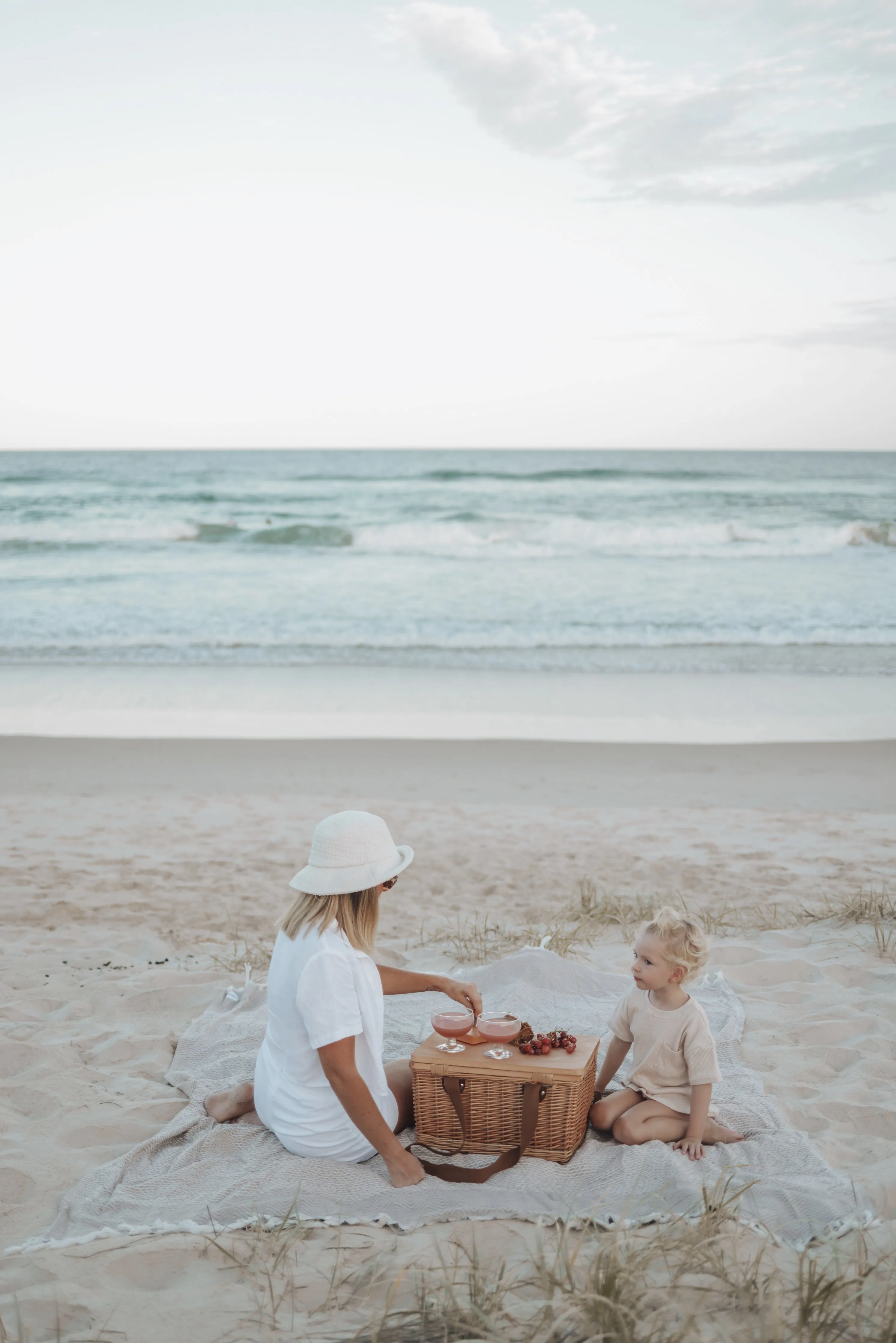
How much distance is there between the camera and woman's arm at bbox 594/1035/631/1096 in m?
3.46

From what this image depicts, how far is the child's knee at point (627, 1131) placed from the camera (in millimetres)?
3211

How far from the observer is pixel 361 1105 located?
2898 mm

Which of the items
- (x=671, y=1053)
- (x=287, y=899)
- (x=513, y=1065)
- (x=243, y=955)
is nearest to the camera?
(x=513, y=1065)

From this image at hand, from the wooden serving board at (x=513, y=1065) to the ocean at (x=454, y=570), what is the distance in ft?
31.0

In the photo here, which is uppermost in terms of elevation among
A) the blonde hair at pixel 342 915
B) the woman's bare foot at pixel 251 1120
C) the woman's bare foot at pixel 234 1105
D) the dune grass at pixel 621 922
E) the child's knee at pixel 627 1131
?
the blonde hair at pixel 342 915

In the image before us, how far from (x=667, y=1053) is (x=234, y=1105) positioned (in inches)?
57.5

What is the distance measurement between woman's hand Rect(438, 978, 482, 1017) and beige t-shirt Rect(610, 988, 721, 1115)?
1.69ft

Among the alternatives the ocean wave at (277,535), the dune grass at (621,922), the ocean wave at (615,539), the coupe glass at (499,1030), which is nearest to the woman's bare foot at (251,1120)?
the coupe glass at (499,1030)

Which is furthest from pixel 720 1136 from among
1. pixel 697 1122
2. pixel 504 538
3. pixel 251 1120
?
pixel 504 538

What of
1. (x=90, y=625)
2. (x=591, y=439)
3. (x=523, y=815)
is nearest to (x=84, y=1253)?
(x=523, y=815)

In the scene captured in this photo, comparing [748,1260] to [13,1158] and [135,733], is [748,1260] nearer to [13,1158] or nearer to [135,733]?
[13,1158]

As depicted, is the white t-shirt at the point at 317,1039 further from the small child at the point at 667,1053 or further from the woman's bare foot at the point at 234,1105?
the small child at the point at 667,1053

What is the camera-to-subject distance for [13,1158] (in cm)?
321

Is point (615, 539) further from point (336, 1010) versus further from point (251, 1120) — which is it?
point (336, 1010)
